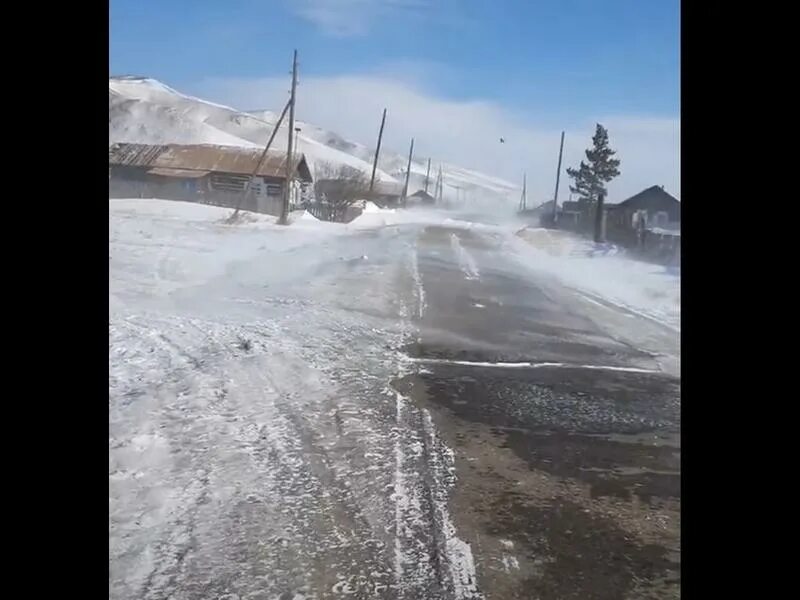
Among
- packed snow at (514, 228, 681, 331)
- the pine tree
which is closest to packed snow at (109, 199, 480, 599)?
packed snow at (514, 228, 681, 331)

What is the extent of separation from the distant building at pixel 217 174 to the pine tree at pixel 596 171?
85 cm

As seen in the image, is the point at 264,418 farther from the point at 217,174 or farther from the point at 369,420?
the point at 217,174

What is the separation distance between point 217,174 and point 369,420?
942 mm

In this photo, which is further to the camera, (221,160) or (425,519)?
(221,160)

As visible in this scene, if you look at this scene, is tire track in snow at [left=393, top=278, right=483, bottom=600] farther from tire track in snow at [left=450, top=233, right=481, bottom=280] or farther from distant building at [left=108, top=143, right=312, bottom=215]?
distant building at [left=108, top=143, right=312, bottom=215]

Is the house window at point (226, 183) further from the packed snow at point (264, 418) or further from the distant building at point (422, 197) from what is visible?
the distant building at point (422, 197)

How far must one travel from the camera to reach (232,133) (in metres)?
2.19

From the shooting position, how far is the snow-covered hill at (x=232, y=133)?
194cm

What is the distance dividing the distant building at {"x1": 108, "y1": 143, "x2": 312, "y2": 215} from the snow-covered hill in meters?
0.03

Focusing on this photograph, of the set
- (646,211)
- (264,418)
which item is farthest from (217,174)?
(646,211)
